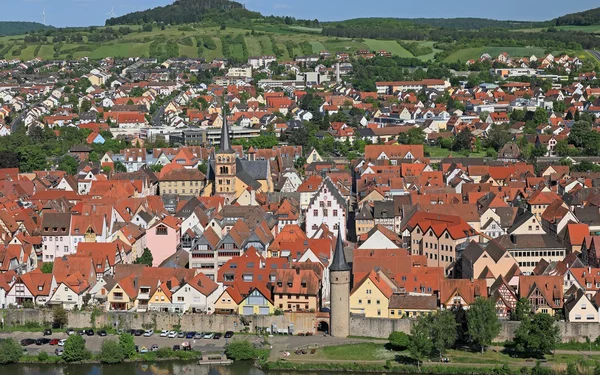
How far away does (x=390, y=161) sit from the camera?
5875 cm

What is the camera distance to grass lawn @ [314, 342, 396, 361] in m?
28.7

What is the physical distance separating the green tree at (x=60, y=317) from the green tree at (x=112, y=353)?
3218mm

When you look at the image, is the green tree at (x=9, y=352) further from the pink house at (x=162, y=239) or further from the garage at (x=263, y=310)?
the pink house at (x=162, y=239)

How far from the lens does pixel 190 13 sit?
166750 millimetres

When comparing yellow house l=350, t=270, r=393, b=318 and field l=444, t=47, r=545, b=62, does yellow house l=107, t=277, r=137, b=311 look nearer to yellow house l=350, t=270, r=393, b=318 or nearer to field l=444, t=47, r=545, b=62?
yellow house l=350, t=270, r=393, b=318

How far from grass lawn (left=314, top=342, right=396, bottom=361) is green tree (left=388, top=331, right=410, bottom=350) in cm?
33

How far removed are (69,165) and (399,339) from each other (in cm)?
3535

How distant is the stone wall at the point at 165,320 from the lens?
30.7 m

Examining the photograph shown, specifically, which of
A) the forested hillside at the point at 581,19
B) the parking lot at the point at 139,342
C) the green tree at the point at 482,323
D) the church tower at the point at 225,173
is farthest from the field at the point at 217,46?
the parking lot at the point at 139,342

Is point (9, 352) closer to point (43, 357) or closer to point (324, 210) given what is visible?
point (43, 357)

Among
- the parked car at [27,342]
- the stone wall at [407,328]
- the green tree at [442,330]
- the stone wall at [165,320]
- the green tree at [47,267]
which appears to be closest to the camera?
the green tree at [442,330]

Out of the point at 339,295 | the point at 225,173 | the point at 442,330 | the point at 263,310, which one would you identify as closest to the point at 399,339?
the point at 442,330

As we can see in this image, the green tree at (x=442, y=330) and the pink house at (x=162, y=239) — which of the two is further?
the pink house at (x=162, y=239)

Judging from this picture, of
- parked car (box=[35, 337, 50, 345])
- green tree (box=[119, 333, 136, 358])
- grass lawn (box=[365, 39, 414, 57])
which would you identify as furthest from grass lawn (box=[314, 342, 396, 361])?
grass lawn (box=[365, 39, 414, 57])
